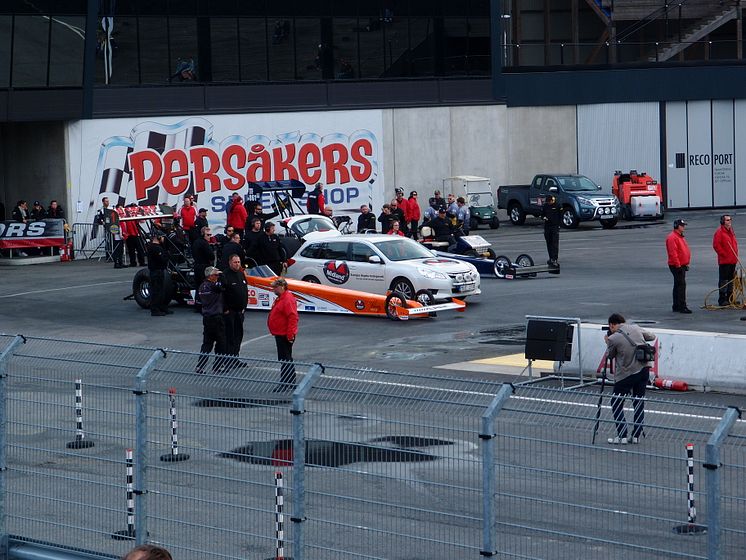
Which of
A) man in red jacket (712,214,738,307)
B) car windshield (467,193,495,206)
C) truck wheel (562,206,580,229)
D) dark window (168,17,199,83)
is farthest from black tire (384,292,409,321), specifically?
car windshield (467,193,495,206)

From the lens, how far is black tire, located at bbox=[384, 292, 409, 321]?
1001 inches

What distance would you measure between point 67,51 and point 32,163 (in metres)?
4.81

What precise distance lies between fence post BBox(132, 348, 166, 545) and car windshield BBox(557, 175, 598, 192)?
4151 cm

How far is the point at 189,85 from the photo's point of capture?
4669cm

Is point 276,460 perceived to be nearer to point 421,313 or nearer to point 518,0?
point 421,313

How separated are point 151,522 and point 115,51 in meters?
37.7

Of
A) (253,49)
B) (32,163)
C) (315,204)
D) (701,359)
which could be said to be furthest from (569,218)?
(701,359)

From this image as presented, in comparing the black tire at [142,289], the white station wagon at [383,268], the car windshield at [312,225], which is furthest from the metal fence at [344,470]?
the car windshield at [312,225]

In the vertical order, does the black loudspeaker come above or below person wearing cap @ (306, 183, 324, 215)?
below

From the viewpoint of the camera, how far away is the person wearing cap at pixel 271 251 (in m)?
26.9

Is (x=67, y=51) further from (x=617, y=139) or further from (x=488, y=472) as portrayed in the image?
(x=488, y=472)

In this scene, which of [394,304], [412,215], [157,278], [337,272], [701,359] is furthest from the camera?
[412,215]

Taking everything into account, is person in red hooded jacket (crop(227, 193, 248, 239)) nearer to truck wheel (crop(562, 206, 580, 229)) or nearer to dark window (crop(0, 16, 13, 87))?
dark window (crop(0, 16, 13, 87))

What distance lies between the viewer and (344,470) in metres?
7.90
